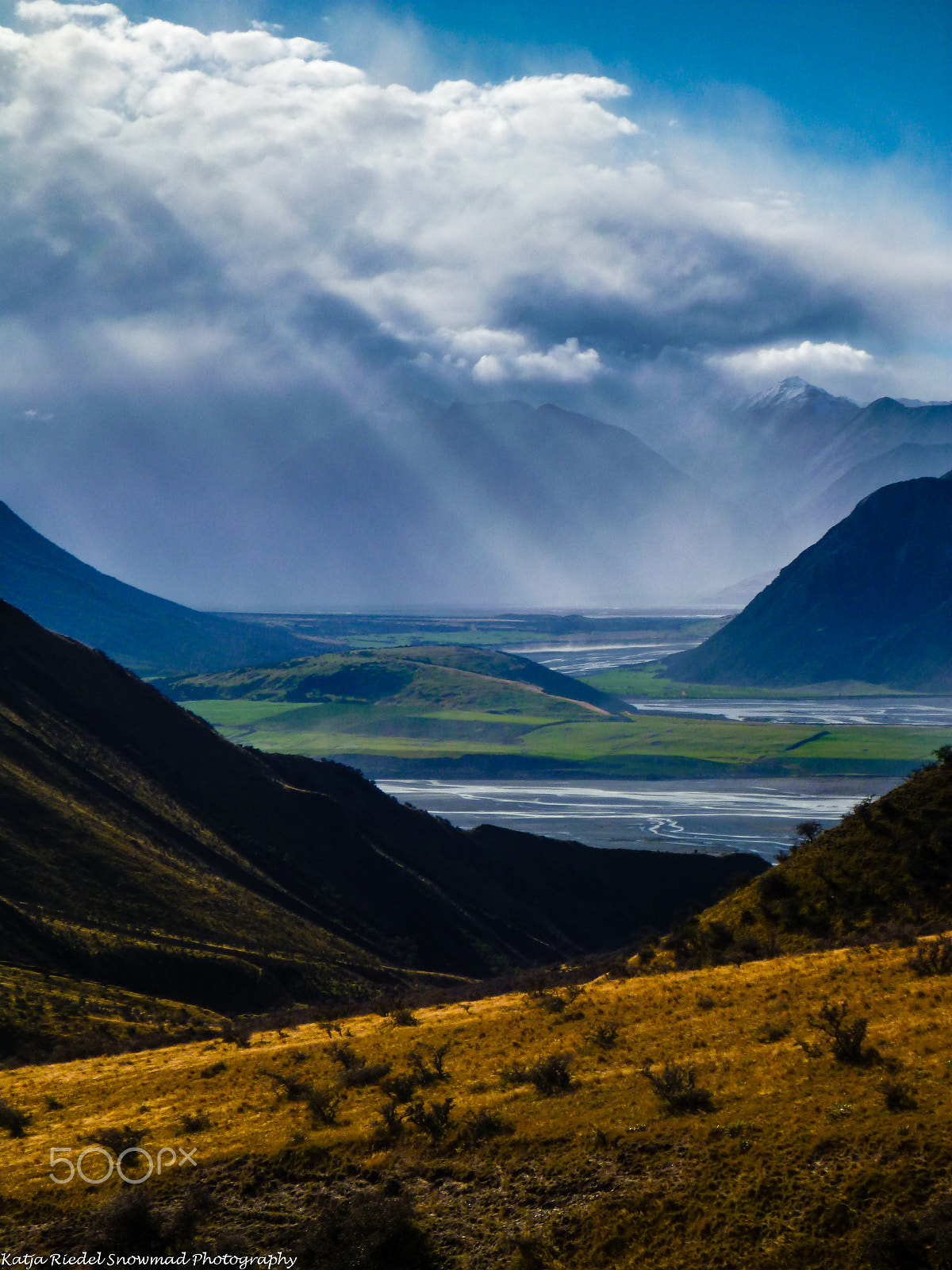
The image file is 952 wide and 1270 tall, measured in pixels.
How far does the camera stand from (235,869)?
7069 centimetres

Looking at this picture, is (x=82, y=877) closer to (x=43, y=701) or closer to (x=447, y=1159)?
(x=43, y=701)

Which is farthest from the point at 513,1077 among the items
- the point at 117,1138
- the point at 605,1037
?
the point at 117,1138

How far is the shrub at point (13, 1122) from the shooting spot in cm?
2369

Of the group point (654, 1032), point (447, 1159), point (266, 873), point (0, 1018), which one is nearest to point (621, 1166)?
point (447, 1159)

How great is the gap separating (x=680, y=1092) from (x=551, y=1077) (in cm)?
383

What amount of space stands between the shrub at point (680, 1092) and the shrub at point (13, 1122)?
16.5 meters

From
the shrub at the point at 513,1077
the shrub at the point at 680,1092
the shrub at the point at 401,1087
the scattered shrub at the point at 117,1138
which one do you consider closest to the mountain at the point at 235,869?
the scattered shrub at the point at 117,1138

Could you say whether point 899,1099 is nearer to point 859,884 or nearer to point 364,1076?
point 364,1076

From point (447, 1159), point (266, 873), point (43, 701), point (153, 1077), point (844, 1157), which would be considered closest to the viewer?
point (844, 1157)

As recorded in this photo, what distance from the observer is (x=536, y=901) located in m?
87.1

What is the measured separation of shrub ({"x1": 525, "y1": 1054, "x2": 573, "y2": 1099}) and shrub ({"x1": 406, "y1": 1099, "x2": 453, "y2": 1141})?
2.28 m

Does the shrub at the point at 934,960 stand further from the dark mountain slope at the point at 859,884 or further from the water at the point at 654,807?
the water at the point at 654,807

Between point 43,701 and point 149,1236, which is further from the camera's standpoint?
point 43,701

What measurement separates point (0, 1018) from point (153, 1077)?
51.6 feet
